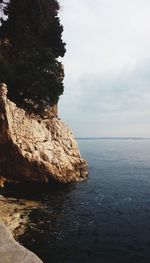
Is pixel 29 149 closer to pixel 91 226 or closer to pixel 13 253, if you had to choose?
pixel 91 226

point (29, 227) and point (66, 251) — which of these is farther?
point (29, 227)

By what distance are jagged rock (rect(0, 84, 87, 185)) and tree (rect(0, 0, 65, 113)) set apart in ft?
11.1

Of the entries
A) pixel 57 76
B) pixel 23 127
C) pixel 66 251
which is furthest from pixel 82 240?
pixel 57 76

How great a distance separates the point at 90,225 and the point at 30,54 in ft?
92.1

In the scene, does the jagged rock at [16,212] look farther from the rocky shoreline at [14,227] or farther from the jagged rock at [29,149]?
the jagged rock at [29,149]

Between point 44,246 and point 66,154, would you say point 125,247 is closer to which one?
point 44,246

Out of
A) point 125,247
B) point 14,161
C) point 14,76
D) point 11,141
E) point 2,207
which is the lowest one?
point 125,247

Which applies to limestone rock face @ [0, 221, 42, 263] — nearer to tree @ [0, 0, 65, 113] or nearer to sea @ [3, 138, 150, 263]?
sea @ [3, 138, 150, 263]

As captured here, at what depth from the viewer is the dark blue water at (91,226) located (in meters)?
19.6

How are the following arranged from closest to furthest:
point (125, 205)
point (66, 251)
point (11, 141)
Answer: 1. point (66, 251)
2. point (125, 205)
3. point (11, 141)

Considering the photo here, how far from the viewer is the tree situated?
128ft

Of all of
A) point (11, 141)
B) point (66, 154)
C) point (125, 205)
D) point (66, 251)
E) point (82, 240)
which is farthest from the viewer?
point (66, 154)

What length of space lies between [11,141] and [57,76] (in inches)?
564

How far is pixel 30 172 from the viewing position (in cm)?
3719
